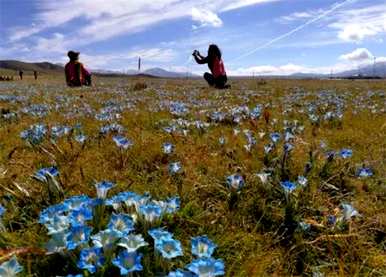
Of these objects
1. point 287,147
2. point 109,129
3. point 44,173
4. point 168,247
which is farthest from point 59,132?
point 168,247

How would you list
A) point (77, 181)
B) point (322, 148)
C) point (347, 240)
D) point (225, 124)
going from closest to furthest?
point (347, 240) → point (77, 181) → point (322, 148) → point (225, 124)

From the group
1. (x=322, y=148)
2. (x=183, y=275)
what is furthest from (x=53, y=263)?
(x=322, y=148)

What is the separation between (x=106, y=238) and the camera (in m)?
2.49

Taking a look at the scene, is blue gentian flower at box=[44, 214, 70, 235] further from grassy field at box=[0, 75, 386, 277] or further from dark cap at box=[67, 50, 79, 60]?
dark cap at box=[67, 50, 79, 60]

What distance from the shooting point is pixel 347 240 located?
3.41m

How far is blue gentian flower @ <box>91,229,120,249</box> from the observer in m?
2.47

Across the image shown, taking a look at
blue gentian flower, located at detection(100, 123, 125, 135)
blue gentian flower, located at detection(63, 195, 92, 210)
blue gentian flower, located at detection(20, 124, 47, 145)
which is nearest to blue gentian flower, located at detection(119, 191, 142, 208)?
blue gentian flower, located at detection(63, 195, 92, 210)

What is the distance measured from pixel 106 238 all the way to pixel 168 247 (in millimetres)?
376

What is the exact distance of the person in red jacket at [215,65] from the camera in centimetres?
2873

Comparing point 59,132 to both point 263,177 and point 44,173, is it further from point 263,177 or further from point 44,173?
point 263,177

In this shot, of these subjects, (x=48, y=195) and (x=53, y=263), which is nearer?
(x=53, y=263)

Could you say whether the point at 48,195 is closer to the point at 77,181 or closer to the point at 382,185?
the point at 77,181

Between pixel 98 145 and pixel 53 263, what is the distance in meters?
3.73

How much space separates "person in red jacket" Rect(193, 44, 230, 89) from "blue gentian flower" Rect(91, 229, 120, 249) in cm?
2638
